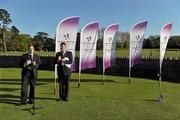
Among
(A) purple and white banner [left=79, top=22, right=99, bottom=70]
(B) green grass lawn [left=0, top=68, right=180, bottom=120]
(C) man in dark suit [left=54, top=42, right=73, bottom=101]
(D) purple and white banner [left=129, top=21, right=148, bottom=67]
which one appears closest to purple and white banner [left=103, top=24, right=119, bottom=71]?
(D) purple and white banner [left=129, top=21, right=148, bottom=67]

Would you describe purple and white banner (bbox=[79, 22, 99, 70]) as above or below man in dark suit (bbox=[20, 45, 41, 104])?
above

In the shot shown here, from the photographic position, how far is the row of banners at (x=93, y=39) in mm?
15906

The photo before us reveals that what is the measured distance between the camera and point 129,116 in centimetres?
1104

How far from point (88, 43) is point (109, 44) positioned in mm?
2307

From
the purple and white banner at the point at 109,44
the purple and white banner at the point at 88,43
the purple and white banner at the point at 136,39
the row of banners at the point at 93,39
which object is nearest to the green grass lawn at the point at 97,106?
the row of banners at the point at 93,39

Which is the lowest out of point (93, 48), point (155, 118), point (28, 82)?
point (155, 118)

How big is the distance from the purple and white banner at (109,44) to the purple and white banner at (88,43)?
5.16ft

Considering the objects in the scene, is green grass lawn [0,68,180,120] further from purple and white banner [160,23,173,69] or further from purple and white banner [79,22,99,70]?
purple and white banner [79,22,99,70]

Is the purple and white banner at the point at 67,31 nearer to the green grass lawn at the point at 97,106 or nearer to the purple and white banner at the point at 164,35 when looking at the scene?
the green grass lawn at the point at 97,106

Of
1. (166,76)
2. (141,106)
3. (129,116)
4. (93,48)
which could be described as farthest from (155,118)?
(166,76)

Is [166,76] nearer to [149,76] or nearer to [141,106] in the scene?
[149,76]

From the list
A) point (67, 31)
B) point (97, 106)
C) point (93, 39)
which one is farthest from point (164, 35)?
point (97, 106)

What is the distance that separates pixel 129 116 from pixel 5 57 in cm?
3281

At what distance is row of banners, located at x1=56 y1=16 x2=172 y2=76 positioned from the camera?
52.2 ft
